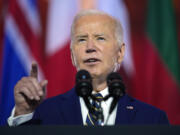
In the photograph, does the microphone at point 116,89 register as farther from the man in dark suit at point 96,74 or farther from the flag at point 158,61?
the flag at point 158,61

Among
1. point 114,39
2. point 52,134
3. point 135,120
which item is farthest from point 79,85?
point 114,39

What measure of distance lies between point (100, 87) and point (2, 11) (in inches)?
79.6

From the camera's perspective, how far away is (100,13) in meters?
2.07

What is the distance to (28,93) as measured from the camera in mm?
1354

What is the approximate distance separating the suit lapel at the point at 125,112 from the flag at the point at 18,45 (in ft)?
5.32

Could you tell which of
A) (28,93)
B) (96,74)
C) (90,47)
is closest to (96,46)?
(90,47)

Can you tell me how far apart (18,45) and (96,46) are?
1.62 m

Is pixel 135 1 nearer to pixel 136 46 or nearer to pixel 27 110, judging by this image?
pixel 136 46

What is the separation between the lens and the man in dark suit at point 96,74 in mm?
1776

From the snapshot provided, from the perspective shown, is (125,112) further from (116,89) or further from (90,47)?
(116,89)

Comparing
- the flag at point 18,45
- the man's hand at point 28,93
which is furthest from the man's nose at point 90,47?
the flag at point 18,45

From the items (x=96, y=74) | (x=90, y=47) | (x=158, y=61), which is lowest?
(x=158, y=61)

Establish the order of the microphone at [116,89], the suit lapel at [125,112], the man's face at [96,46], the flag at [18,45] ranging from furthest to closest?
the flag at [18,45] < the man's face at [96,46] < the suit lapel at [125,112] < the microphone at [116,89]

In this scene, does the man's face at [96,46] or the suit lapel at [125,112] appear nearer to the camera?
the suit lapel at [125,112]
